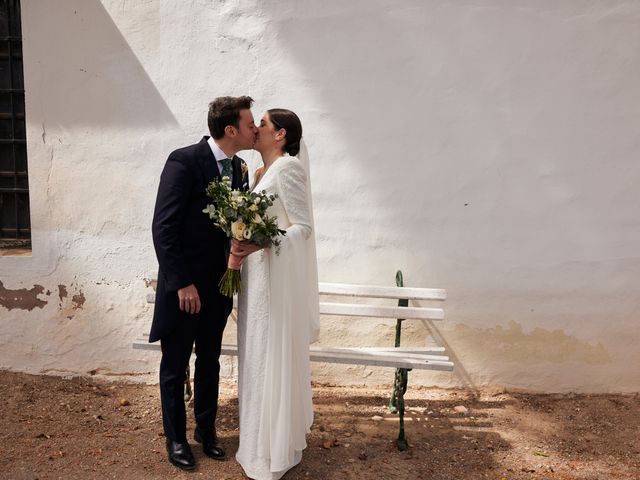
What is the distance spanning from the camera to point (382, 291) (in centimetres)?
449

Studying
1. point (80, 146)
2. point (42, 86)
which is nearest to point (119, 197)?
point (80, 146)

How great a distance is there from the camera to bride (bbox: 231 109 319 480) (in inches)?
135

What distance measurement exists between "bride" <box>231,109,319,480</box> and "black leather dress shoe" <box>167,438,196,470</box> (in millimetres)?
354

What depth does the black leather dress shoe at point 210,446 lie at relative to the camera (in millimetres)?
3830

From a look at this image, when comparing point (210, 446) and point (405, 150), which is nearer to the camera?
point (210, 446)

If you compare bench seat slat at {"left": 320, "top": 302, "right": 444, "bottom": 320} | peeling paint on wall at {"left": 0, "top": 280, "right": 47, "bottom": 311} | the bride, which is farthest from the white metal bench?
peeling paint on wall at {"left": 0, "top": 280, "right": 47, "bottom": 311}

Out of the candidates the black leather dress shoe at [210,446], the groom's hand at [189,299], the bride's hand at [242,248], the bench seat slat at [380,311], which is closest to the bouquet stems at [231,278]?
the bride's hand at [242,248]

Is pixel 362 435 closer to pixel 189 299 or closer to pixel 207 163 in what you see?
pixel 189 299

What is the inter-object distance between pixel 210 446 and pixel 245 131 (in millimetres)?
1951

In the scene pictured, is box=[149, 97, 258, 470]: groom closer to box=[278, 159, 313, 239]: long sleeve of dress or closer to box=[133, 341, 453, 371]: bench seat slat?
box=[278, 159, 313, 239]: long sleeve of dress

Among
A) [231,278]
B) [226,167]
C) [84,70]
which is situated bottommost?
[231,278]

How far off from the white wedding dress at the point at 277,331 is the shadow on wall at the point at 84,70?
1614mm

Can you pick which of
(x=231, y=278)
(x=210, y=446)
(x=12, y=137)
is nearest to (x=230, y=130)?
(x=231, y=278)

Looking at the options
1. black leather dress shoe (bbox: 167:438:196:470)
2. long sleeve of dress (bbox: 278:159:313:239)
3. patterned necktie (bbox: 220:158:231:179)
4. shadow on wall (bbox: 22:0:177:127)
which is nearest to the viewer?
long sleeve of dress (bbox: 278:159:313:239)
